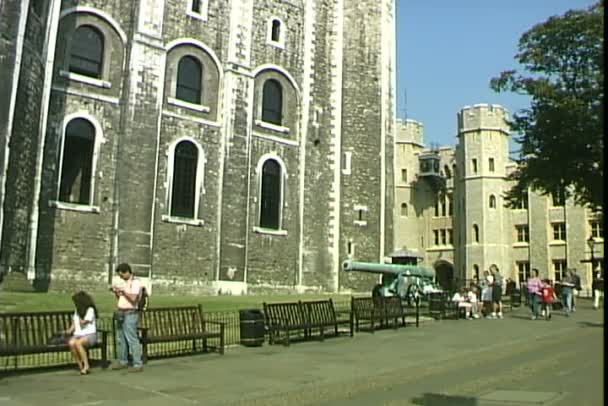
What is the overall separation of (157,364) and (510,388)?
5581 millimetres

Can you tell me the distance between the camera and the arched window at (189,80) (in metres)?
28.2

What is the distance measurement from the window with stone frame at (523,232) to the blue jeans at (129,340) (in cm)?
4767

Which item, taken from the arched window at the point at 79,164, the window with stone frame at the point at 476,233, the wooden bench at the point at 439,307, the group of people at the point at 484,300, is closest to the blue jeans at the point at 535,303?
the group of people at the point at 484,300

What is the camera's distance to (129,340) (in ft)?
33.2

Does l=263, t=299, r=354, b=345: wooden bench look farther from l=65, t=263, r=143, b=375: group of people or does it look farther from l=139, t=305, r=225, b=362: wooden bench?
l=65, t=263, r=143, b=375: group of people

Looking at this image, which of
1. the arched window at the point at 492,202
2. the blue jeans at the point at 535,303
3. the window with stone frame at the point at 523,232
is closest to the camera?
the blue jeans at the point at 535,303

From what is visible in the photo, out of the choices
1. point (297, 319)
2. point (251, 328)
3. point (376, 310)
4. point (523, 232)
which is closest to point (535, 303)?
point (376, 310)

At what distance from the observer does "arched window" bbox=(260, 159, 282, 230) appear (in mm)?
30203

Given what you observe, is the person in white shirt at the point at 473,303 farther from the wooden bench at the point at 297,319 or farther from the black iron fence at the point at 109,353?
the black iron fence at the point at 109,353

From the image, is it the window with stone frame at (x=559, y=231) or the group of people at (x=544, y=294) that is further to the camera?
the window with stone frame at (x=559, y=231)

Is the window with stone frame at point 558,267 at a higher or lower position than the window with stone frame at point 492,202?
lower

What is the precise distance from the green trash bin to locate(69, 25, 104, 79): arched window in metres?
16.1

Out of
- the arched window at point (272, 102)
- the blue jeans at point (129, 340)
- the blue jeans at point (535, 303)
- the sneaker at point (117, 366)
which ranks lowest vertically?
the sneaker at point (117, 366)

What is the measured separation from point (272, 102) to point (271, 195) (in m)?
4.50
